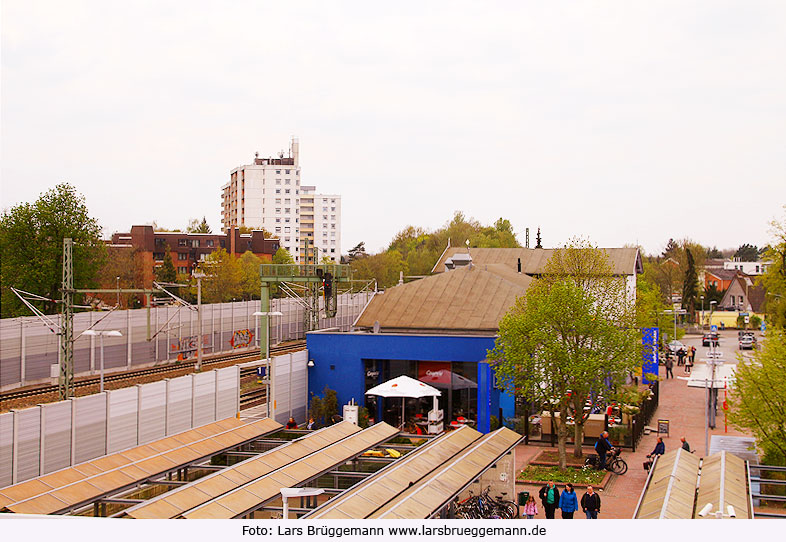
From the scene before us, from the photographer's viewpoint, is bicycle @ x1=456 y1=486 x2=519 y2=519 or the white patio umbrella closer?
bicycle @ x1=456 y1=486 x2=519 y2=519

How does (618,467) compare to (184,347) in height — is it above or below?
below

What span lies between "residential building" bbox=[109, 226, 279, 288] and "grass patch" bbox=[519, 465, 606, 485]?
266 feet

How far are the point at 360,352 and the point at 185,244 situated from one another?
Answer: 283 feet

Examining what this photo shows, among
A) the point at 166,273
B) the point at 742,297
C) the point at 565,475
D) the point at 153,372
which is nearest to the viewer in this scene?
the point at 565,475

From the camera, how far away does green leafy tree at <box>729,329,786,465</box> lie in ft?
72.2

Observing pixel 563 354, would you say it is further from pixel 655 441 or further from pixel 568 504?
pixel 655 441

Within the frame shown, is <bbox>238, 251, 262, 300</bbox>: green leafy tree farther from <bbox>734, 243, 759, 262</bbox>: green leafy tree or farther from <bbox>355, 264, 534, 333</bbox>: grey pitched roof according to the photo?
<bbox>734, 243, 759, 262</bbox>: green leafy tree

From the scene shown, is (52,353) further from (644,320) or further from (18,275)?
(644,320)

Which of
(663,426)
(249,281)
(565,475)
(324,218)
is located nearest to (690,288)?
(249,281)

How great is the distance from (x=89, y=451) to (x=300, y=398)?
40.5ft

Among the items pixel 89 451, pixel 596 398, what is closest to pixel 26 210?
pixel 89 451

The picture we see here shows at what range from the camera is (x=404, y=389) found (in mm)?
30891

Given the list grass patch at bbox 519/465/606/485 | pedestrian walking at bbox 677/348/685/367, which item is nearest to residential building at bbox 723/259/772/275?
pedestrian walking at bbox 677/348/685/367

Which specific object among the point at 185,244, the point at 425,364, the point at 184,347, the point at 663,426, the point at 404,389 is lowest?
the point at 663,426
